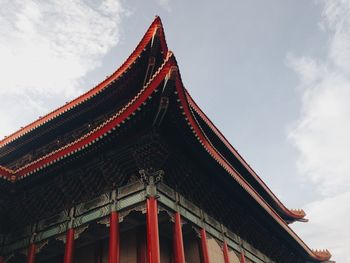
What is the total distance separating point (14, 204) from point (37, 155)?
10.3 ft

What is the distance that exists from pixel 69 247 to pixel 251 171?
11.9 meters

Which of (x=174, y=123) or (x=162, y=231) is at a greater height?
(x=174, y=123)

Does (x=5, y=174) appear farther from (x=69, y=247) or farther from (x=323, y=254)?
(x=323, y=254)

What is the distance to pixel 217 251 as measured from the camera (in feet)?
44.2

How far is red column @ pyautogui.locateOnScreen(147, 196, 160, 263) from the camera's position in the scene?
30.6 ft

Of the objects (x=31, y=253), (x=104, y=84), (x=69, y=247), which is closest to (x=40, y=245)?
(x=31, y=253)

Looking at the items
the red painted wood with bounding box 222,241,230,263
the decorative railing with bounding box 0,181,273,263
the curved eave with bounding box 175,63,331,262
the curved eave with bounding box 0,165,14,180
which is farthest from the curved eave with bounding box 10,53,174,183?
the red painted wood with bounding box 222,241,230,263

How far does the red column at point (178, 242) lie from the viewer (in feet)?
33.1

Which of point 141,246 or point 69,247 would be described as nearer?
point 69,247

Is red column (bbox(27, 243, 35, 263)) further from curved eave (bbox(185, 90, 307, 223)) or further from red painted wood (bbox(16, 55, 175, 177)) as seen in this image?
curved eave (bbox(185, 90, 307, 223))

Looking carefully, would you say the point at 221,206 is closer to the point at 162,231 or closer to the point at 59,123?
the point at 162,231

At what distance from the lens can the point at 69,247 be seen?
11.1m

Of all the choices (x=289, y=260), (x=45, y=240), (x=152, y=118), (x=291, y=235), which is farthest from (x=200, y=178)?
(x=289, y=260)

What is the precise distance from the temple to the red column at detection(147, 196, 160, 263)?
0.08ft
